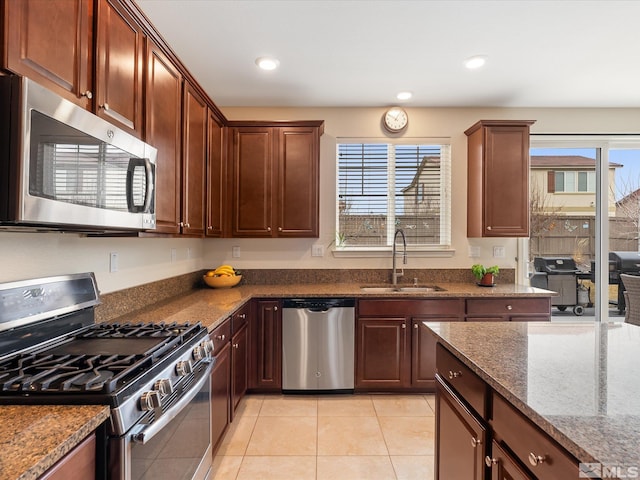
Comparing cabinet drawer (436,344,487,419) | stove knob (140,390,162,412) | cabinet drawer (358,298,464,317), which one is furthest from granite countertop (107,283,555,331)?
cabinet drawer (436,344,487,419)

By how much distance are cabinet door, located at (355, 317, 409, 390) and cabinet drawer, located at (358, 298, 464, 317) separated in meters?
0.11

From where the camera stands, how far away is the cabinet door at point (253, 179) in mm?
3273

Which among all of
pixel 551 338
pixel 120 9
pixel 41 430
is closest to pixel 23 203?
pixel 41 430

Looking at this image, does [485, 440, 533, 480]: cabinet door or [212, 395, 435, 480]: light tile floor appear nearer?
[485, 440, 533, 480]: cabinet door

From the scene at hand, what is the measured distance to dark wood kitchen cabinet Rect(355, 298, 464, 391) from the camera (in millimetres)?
2955

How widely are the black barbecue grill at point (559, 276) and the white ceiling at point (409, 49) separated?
1.64 m

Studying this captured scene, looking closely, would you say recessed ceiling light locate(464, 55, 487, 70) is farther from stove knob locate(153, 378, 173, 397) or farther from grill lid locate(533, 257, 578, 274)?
stove knob locate(153, 378, 173, 397)

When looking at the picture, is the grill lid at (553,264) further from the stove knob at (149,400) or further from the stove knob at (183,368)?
the stove knob at (149,400)

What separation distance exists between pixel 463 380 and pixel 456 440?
268mm

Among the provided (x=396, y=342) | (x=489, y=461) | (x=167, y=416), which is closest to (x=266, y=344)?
(x=396, y=342)

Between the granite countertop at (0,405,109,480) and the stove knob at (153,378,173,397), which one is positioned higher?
the granite countertop at (0,405,109,480)

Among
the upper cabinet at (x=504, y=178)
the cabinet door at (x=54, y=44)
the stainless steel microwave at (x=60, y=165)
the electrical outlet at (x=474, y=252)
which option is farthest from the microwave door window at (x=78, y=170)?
the electrical outlet at (x=474, y=252)

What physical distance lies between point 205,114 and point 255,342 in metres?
1.92

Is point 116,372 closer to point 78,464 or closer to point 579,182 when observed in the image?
point 78,464
